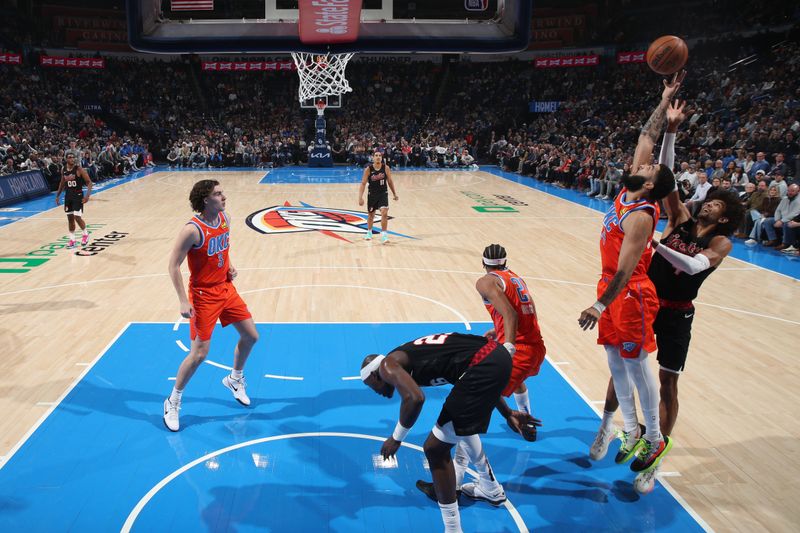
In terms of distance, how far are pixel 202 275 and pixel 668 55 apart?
4.27 meters

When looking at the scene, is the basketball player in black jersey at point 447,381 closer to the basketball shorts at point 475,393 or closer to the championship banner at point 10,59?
the basketball shorts at point 475,393

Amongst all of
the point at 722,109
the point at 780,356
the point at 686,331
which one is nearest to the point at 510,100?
the point at 722,109

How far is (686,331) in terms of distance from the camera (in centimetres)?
429

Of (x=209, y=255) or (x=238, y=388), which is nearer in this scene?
(x=209, y=255)

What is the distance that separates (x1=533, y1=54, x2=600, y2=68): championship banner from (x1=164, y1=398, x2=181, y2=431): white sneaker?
31.7 meters

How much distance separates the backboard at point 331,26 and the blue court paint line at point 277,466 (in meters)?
4.50

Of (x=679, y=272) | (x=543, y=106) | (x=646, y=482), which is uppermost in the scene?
(x=543, y=106)

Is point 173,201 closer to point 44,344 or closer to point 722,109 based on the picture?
point 44,344

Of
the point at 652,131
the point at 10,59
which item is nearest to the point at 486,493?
the point at 652,131

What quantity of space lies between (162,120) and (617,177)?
2437 cm

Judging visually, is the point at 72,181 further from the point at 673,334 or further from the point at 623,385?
the point at 673,334

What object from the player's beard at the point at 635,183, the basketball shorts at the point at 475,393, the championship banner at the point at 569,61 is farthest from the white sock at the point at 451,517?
the championship banner at the point at 569,61

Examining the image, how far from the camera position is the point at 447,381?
11.6 ft

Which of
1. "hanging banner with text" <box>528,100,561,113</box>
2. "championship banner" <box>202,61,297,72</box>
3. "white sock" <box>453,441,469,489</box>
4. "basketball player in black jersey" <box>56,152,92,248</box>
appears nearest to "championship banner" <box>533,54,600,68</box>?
"hanging banner with text" <box>528,100,561,113</box>
